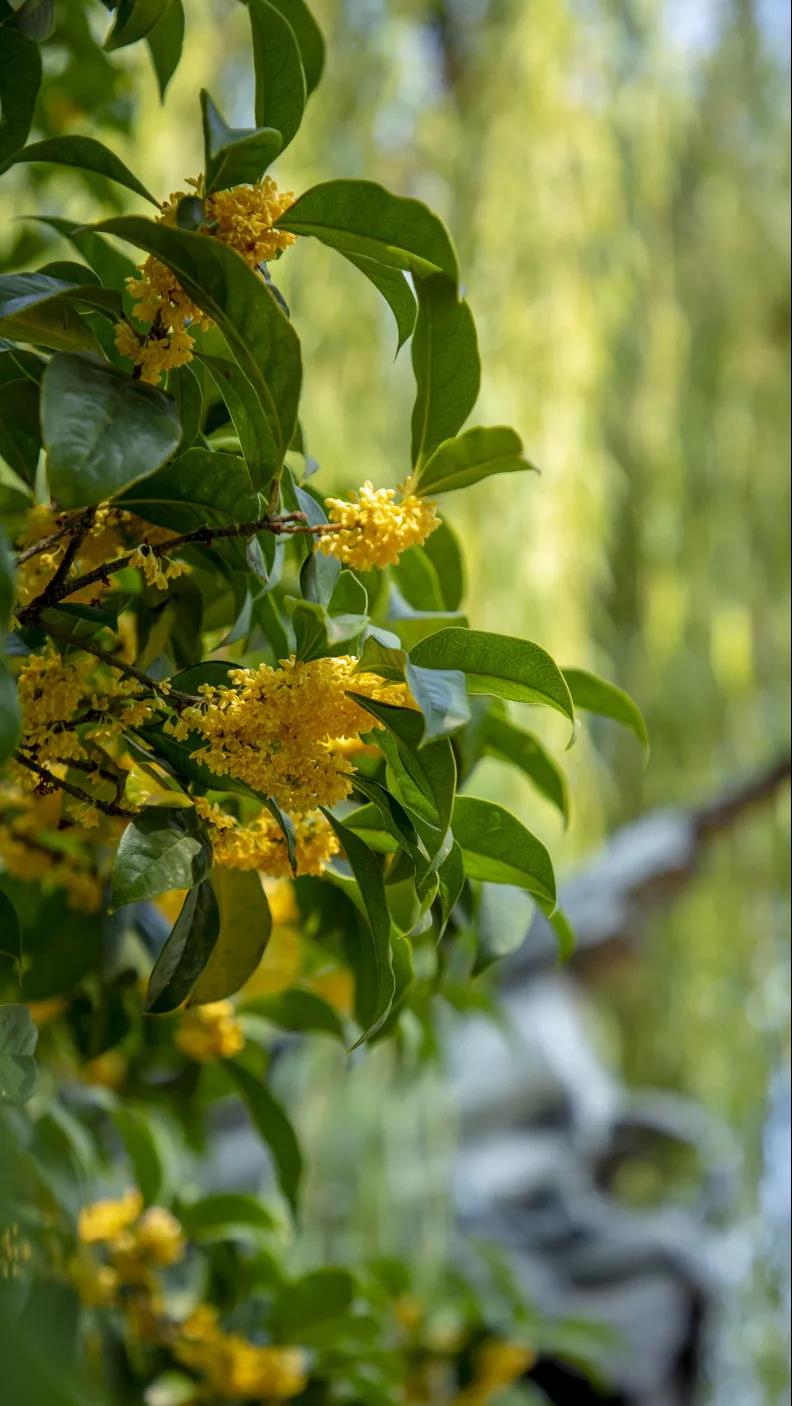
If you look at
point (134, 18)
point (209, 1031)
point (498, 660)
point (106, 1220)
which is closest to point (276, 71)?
point (134, 18)

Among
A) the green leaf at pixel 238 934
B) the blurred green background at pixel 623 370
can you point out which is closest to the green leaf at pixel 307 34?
the green leaf at pixel 238 934

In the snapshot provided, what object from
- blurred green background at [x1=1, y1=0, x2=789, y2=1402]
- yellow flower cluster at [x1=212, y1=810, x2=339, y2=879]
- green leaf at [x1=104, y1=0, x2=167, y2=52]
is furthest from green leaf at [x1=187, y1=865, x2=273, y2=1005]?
blurred green background at [x1=1, y1=0, x2=789, y2=1402]

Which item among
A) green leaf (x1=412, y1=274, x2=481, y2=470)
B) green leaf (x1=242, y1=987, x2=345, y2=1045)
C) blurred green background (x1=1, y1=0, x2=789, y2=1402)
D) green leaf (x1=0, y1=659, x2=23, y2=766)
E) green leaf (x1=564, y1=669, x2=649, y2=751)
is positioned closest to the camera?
green leaf (x1=0, y1=659, x2=23, y2=766)

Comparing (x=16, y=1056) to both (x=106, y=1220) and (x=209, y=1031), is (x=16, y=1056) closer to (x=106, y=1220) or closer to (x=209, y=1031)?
(x=209, y=1031)

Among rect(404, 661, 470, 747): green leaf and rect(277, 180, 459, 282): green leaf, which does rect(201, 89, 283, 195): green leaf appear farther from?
rect(404, 661, 470, 747): green leaf

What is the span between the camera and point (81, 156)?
1.09 feet

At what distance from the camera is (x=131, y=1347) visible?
0.64 m

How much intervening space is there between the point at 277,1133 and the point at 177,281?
362 millimetres

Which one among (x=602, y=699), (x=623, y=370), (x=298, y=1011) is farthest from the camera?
(x=623, y=370)

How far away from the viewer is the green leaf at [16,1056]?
1.06 feet

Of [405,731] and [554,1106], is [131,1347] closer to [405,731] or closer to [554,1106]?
[405,731]

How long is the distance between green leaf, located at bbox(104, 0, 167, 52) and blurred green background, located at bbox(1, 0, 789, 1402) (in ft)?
2.46

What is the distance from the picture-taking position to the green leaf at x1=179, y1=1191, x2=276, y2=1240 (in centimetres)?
68

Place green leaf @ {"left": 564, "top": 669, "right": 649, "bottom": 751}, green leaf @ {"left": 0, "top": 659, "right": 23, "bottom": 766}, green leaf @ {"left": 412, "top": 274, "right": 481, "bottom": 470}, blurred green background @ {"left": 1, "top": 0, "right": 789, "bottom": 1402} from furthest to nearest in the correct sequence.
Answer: blurred green background @ {"left": 1, "top": 0, "right": 789, "bottom": 1402} → green leaf @ {"left": 564, "top": 669, "right": 649, "bottom": 751} → green leaf @ {"left": 412, "top": 274, "right": 481, "bottom": 470} → green leaf @ {"left": 0, "top": 659, "right": 23, "bottom": 766}
